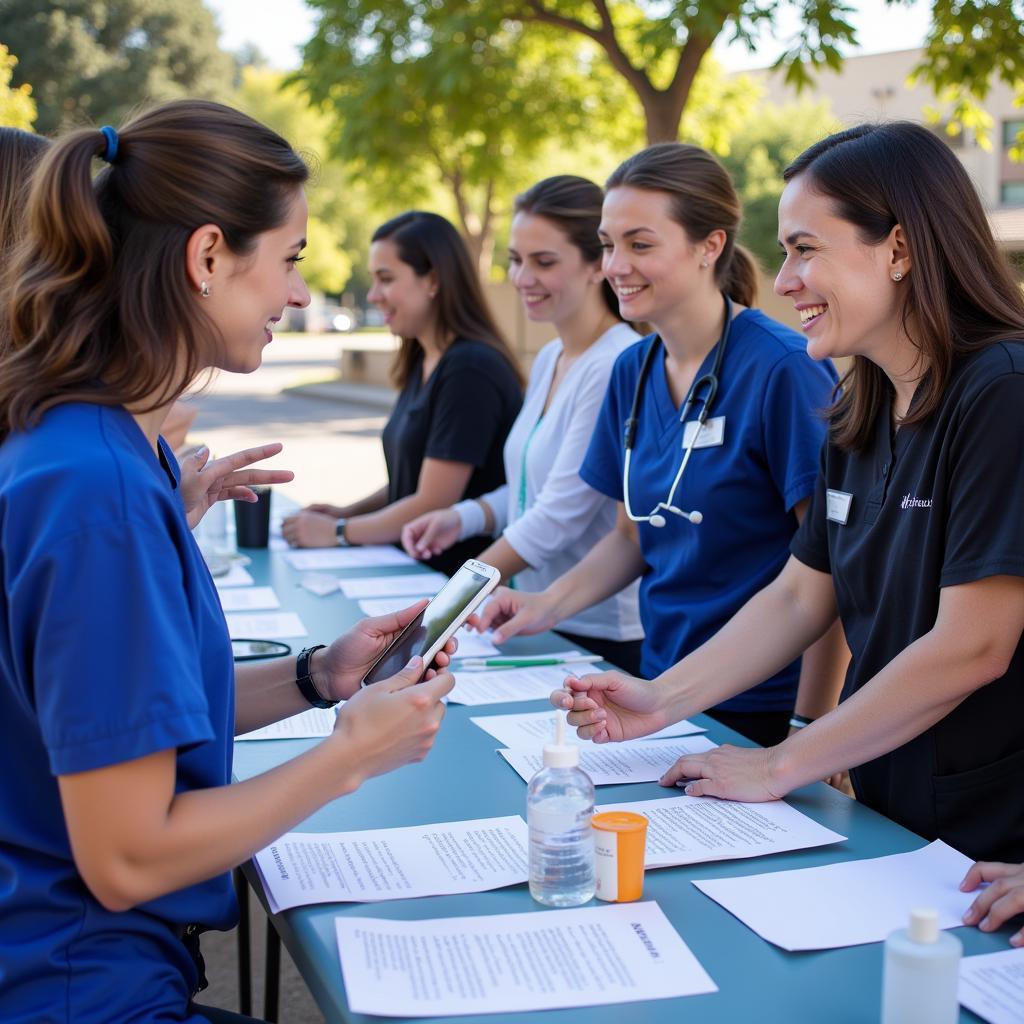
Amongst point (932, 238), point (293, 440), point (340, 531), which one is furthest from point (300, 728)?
point (293, 440)

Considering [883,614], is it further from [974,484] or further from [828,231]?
[828,231]

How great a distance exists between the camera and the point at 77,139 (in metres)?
1.36

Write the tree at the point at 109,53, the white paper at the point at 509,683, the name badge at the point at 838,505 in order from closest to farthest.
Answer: the name badge at the point at 838,505 < the white paper at the point at 509,683 < the tree at the point at 109,53

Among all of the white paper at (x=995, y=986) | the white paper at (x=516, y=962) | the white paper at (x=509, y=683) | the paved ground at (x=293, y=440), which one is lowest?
the paved ground at (x=293, y=440)

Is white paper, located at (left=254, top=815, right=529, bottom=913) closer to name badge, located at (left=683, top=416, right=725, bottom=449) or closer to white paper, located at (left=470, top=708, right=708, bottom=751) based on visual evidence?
white paper, located at (left=470, top=708, right=708, bottom=751)

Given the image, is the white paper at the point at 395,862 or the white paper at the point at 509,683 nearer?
the white paper at the point at 395,862

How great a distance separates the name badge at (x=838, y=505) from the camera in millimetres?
1991

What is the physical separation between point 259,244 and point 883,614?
3.62 feet

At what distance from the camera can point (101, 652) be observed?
3.80 feet

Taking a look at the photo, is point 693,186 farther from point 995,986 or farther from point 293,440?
point 293,440

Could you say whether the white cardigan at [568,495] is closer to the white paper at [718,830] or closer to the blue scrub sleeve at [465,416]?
the blue scrub sleeve at [465,416]

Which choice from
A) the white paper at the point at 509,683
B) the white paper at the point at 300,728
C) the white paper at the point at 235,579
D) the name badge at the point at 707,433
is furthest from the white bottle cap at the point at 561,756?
the white paper at the point at 235,579

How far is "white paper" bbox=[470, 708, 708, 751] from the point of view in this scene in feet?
6.72

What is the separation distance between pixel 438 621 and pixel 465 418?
2158mm
